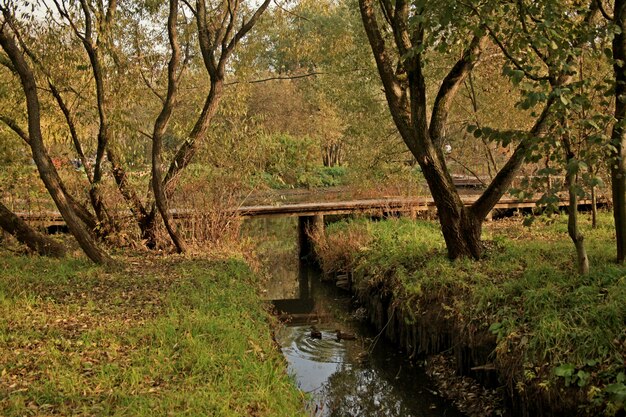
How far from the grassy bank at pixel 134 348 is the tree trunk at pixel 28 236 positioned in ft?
3.41

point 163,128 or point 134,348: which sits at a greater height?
point 163,128

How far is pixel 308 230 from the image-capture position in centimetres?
1736

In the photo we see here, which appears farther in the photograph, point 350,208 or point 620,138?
point 350,208

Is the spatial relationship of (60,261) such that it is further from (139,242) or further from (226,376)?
(226,376)

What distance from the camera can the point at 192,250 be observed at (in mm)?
12375

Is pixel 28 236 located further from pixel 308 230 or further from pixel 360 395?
pixel 308 230

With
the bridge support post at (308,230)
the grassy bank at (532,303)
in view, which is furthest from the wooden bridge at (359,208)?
the grassy bank at (532,303)

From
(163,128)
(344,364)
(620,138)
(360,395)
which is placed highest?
(163,128)

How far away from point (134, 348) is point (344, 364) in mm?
4202

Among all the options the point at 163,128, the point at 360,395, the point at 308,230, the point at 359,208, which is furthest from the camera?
the point at 308,230

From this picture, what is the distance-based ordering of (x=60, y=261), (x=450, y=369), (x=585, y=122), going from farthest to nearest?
(x=60, y=261)
(x=450, y=369)
(x=585, y=122)

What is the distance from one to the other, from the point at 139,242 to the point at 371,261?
4.75 m

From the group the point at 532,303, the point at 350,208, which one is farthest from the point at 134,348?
the point at 350,208

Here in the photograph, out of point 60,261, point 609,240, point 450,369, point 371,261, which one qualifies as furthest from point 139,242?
point 609,240
